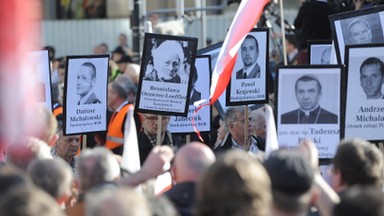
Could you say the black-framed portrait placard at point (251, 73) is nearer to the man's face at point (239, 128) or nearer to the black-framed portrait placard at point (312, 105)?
the man's face at point (239, 128)

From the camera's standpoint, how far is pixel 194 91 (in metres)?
9.66

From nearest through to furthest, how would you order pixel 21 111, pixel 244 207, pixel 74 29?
pixel 21 111
pixel 244 207
pixel 74 29

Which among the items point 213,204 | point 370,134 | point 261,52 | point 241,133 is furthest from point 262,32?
point 213,204

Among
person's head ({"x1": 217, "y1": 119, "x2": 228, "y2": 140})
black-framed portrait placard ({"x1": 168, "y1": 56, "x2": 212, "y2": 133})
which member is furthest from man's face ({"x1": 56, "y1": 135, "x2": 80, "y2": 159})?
person's head ({"x1": 217, "y1": 119, "x2": 228, "y2": 140})

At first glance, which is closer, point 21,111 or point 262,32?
point 21,111

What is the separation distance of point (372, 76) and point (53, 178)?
3.30m

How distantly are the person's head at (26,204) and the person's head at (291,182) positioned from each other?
1.18 metres

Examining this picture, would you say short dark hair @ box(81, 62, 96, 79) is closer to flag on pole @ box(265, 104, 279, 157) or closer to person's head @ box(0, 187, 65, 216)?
flag on pole @ box(265, 104, 279, 157)

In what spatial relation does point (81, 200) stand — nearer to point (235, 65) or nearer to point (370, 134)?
point (370, 134)

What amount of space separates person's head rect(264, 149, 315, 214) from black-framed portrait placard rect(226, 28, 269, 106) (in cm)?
357

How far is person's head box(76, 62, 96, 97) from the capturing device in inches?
372

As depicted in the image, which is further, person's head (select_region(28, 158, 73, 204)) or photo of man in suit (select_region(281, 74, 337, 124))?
photo of man in suit (select_region(281, 74, 337, 124))

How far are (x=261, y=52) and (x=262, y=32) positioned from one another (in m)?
0.18

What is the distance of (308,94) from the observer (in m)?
7.45
